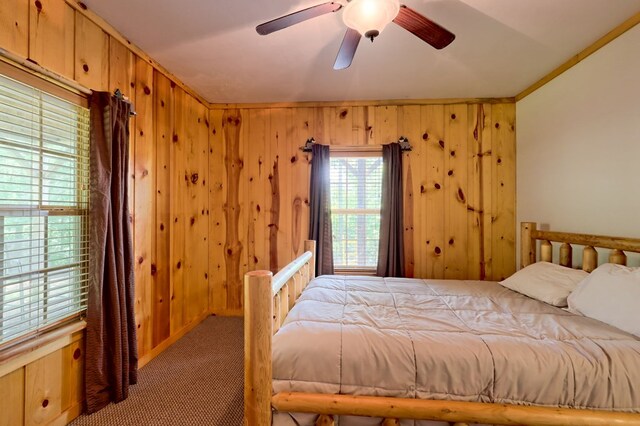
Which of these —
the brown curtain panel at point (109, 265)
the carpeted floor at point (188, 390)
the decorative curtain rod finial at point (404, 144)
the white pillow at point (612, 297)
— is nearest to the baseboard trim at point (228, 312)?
the carpeted floor at point (188, 390)

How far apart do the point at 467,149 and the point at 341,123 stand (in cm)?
144

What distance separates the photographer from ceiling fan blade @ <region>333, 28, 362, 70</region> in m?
1.46

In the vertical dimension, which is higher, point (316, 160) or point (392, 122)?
point (392, 122)

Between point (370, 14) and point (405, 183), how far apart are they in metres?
1.97

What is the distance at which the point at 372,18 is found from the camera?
1.30 meters

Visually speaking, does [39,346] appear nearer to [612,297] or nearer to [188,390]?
[188,390]

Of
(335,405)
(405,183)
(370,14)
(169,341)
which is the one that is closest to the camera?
(335,405)

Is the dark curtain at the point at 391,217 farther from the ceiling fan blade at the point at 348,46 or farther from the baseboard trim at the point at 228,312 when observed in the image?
the baseboard trim at the point at 228,312

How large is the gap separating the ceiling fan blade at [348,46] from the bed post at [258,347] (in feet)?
4.36

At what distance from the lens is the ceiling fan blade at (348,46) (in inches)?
57.3

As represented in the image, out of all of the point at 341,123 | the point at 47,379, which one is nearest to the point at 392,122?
the point at 341,123

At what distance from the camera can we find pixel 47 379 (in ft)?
4.72

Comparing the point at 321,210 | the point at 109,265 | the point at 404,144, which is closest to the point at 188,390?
the point at 109,265

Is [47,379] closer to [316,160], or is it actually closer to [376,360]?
[376,360]
